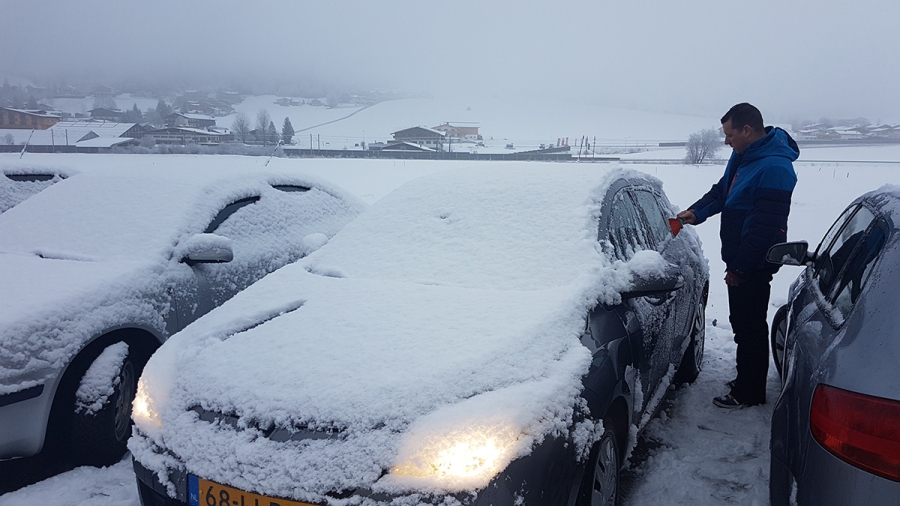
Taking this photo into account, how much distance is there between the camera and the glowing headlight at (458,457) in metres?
1.48

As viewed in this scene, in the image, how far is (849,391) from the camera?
1.37 m

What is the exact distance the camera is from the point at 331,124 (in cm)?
10031

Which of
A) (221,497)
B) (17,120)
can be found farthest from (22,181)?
(17,120)

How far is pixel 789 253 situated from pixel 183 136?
168ft

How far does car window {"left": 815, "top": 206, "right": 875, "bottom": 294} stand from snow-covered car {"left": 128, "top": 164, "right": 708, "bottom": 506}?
2.03 ft

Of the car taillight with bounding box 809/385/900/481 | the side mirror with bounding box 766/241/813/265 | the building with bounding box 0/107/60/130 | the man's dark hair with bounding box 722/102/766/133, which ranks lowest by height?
the car taillight with bounding box 809/385/900/481

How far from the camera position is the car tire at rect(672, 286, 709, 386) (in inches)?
148

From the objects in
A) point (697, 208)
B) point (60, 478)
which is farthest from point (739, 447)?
point (60, 478)

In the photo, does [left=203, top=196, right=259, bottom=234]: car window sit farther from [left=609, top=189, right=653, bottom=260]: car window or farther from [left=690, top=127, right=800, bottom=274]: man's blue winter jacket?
[left=690, top=127, right=800, bottom=274]: man's blue winter jacket

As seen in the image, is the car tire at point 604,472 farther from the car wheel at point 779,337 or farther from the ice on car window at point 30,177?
the ice on car window at point 30,177

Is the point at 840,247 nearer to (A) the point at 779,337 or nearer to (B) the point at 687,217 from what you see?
(B) the point at 687,217

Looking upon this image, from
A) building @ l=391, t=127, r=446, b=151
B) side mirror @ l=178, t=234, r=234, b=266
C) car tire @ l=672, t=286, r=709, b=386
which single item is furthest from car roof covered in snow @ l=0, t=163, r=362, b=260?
building @ l=391, t=127, r=446, b=151

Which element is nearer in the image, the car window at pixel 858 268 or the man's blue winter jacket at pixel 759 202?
the car window at pixel 858 268

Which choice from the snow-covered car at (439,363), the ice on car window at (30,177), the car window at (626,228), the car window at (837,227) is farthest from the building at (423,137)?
the snow-covered car at (439,363)
